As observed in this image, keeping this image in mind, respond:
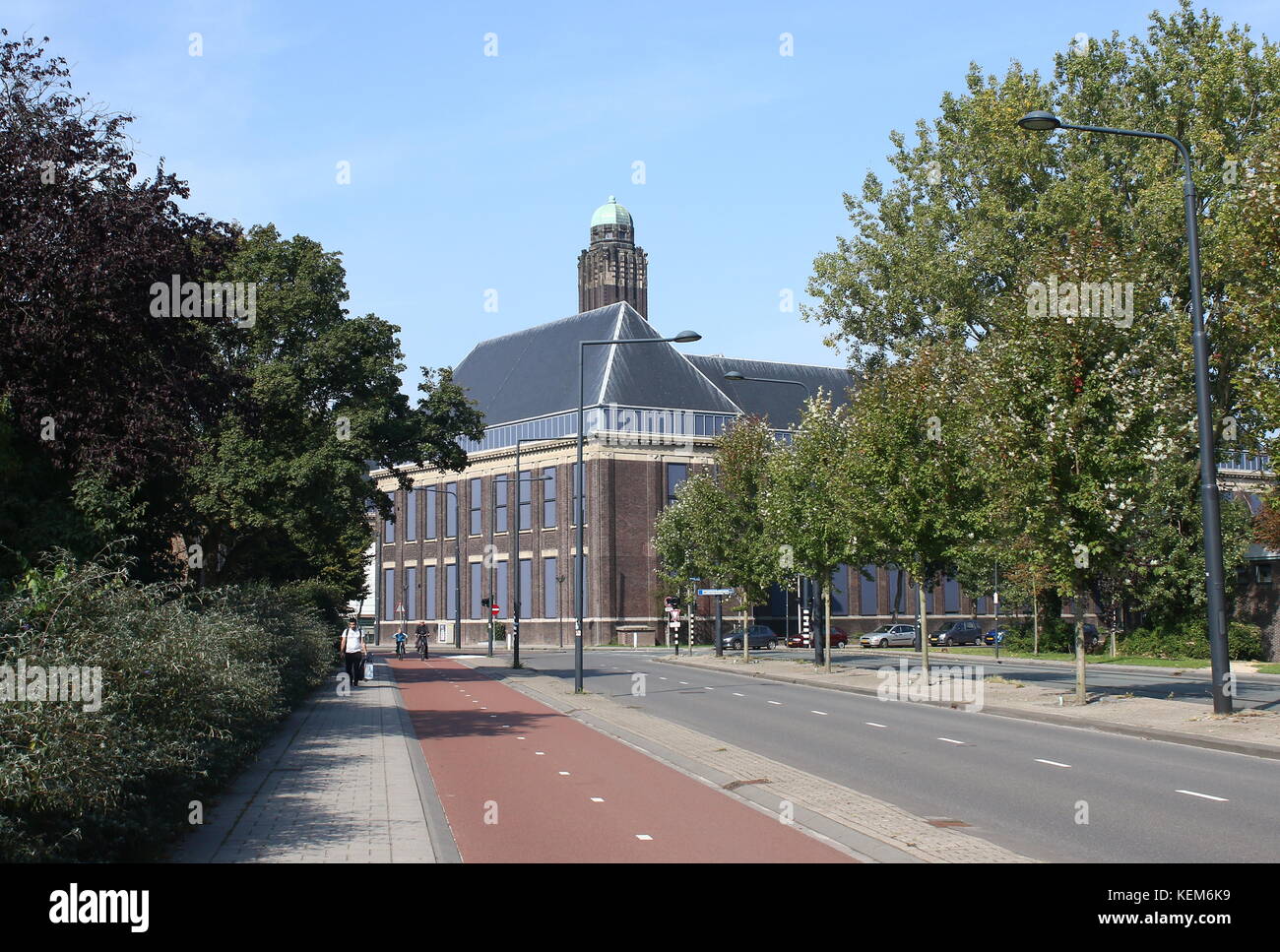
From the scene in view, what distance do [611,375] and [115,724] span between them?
235 feet

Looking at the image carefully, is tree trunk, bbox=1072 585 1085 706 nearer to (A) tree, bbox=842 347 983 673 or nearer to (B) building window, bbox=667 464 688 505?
(A) tree, bbox=842 347 983 673

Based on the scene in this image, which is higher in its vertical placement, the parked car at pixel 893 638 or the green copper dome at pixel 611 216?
the green copper dome at pixel 611 216

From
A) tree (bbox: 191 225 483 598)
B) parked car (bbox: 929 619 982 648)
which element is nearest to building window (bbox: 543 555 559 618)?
parked car (bbox: 929 619 982 648)

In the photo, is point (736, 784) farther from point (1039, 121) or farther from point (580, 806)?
point (1039, 121)

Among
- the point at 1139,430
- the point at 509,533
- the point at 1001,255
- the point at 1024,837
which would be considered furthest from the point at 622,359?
the point at 1024,837

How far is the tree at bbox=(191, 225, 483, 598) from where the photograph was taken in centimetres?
2847

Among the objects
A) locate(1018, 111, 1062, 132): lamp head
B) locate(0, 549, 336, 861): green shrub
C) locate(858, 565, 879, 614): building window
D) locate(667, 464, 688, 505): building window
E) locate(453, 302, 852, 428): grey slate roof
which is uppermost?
locate(453, 302, 852, 428): grey slate roof

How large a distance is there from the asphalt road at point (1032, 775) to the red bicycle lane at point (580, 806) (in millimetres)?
1812

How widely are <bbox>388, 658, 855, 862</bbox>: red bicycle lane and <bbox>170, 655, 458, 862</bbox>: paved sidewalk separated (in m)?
0.34

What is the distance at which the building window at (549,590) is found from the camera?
79.1 metres

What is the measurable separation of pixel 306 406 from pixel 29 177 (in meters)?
16.6

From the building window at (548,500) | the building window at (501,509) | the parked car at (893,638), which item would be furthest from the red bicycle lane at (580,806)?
the building window at (501,509)

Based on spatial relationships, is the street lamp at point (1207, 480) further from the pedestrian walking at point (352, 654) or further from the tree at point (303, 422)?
the pedestrian walking at point (352, 654)
